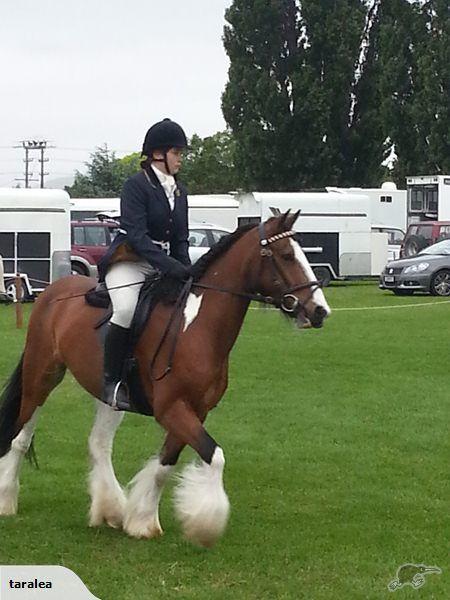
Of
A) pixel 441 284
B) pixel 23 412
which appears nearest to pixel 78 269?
pixel 441 284

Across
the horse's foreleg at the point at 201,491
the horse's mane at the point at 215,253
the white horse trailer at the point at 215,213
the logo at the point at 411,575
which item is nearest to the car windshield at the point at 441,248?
the white horse trailer at the point at 215,213

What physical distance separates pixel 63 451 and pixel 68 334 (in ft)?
8.06

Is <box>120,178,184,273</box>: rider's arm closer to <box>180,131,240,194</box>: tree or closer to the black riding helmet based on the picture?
the black riding helmet

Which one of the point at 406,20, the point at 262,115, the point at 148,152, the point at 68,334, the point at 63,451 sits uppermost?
the point at 406,20

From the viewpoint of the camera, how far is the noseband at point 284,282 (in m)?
6.05

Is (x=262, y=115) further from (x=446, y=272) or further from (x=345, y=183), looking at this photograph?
(x=446, y=272)

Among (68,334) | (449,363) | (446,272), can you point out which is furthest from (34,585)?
(446,272)

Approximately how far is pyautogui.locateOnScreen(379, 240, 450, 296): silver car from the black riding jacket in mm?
22378

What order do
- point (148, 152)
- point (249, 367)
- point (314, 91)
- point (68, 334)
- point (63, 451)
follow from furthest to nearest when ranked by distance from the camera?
point (314, 91), point (249, 367), point (63, 451), point (68, 334), point (148, 152)

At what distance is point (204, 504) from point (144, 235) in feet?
5.57

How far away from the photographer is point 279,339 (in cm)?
1770

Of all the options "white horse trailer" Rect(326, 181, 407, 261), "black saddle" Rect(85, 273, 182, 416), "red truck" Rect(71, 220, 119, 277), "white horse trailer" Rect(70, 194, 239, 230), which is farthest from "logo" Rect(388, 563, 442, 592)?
"white horse trailer" Rect(326, 181, 407, 261)

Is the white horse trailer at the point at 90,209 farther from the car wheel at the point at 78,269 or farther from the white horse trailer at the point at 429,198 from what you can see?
the white horse trailer at the point at 429,198

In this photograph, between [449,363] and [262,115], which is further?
[262,115]
